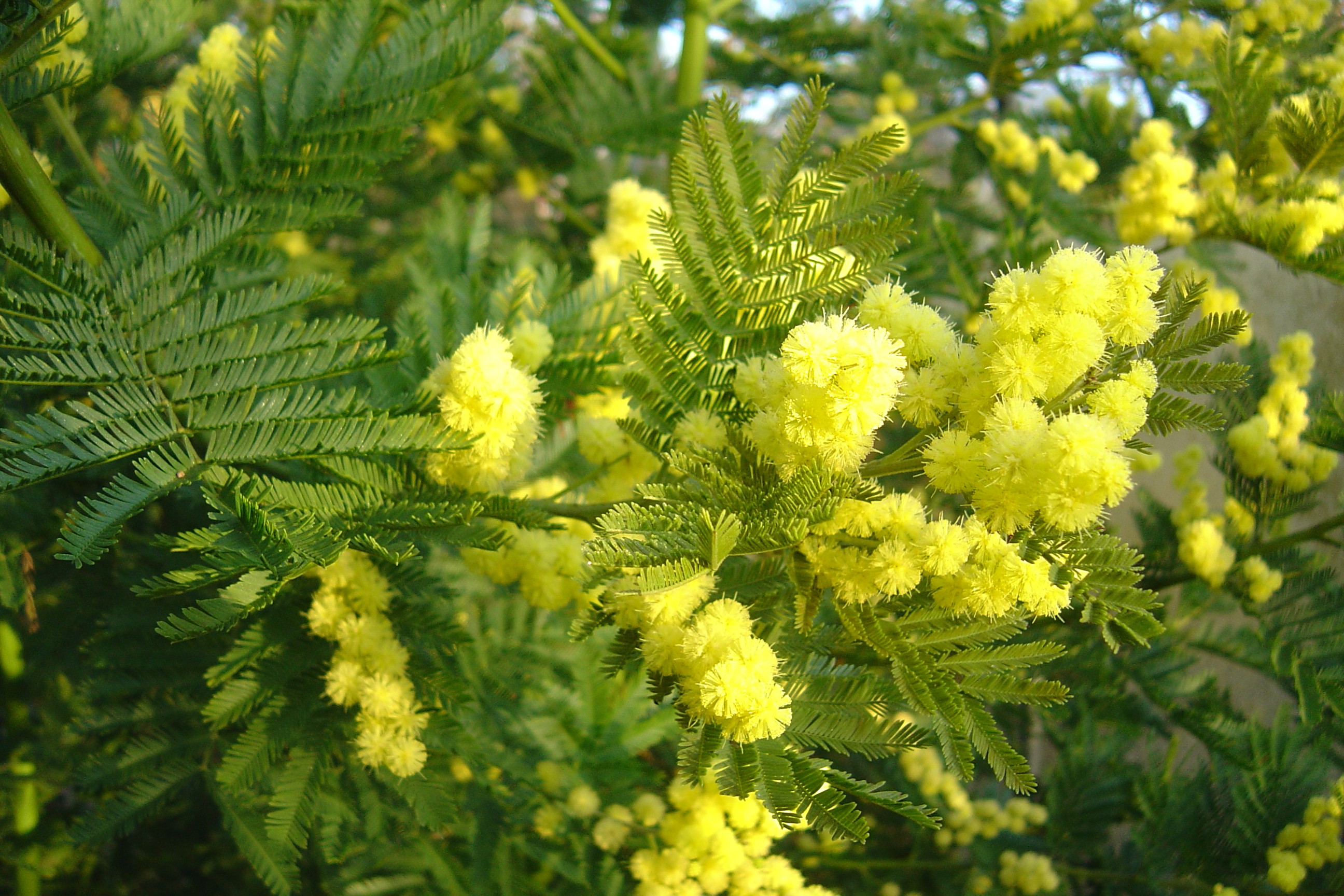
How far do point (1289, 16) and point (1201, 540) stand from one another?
103 centimetres

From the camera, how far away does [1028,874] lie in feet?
5.31

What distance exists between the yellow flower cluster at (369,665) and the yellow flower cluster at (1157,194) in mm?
1422

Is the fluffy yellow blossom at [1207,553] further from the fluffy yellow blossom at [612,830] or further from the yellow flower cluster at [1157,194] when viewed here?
the fluffy yellow blossom at [612,830]

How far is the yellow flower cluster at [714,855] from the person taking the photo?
3.98 ft

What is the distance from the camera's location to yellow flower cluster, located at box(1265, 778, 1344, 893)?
136 centimetres

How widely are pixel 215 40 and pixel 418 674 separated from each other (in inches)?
43.6

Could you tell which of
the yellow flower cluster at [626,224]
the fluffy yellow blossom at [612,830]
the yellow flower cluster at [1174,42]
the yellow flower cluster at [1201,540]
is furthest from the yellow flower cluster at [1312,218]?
the fluffy yellow blossom at [612,830]

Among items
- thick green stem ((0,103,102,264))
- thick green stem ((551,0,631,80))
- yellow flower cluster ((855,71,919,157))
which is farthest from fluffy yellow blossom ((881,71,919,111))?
thick green stem ((0,103,102,264))

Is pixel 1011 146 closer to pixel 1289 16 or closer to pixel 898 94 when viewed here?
pixel 898 94

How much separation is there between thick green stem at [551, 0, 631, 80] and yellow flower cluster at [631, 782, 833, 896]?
61.1 inches

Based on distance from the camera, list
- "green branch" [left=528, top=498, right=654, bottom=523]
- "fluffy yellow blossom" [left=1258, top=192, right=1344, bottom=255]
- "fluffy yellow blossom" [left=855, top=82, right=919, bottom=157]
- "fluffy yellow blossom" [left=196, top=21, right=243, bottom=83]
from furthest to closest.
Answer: "fluffy yellow blossom" [left=855, top=82, right=919, bottom=157] → "fluffy yellow blossom" [left=196, top=21, right=243, bottom=83] → "fluffy yellow blossom" [left=1258, top=192, right=1344, bottom=255] → "green branch" [left=528, top=498, right=654, bottom=523]

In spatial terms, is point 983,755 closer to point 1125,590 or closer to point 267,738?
point 1125,590

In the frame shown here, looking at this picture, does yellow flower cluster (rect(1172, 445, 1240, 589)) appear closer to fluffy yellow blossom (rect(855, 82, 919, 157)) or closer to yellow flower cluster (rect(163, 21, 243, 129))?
fluffy yellow blossom (rect(855, 82, 919, 157))

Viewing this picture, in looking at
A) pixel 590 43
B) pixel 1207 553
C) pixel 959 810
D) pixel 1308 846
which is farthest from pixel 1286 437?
pixel 590 43
